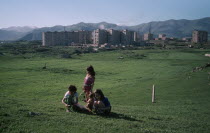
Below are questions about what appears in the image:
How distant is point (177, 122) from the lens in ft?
39.5

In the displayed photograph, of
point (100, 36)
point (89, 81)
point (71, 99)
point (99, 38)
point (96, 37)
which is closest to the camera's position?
point (71, 99)

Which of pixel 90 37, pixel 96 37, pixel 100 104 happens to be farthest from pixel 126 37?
pixel 100 104

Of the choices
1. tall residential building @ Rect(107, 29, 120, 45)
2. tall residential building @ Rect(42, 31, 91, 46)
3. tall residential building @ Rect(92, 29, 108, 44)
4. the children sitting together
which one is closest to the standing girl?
the children sitting together

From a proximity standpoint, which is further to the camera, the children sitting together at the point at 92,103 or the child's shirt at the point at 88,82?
the child's shirt at the point at 88,82

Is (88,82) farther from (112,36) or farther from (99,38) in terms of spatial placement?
(112,36)

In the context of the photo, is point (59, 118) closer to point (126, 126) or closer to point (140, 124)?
point (126, 126)

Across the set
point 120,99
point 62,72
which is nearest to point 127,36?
point 62,72

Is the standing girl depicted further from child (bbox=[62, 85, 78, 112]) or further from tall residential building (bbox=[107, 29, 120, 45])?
tall residential building (bbox=[107, 29, 120, 45])

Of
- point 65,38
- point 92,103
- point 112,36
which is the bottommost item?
point 92,103

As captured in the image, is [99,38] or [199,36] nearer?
[99,38]

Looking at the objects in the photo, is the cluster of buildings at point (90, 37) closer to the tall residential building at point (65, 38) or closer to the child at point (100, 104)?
the tall residential building at point (65, 38)

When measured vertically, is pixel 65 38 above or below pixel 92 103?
above

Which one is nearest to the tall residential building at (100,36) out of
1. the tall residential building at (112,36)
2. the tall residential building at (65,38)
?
the tall residential building at (112,36)

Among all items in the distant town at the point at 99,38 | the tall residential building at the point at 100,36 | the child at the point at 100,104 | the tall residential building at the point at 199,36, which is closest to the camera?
the child at the point at 100,104
